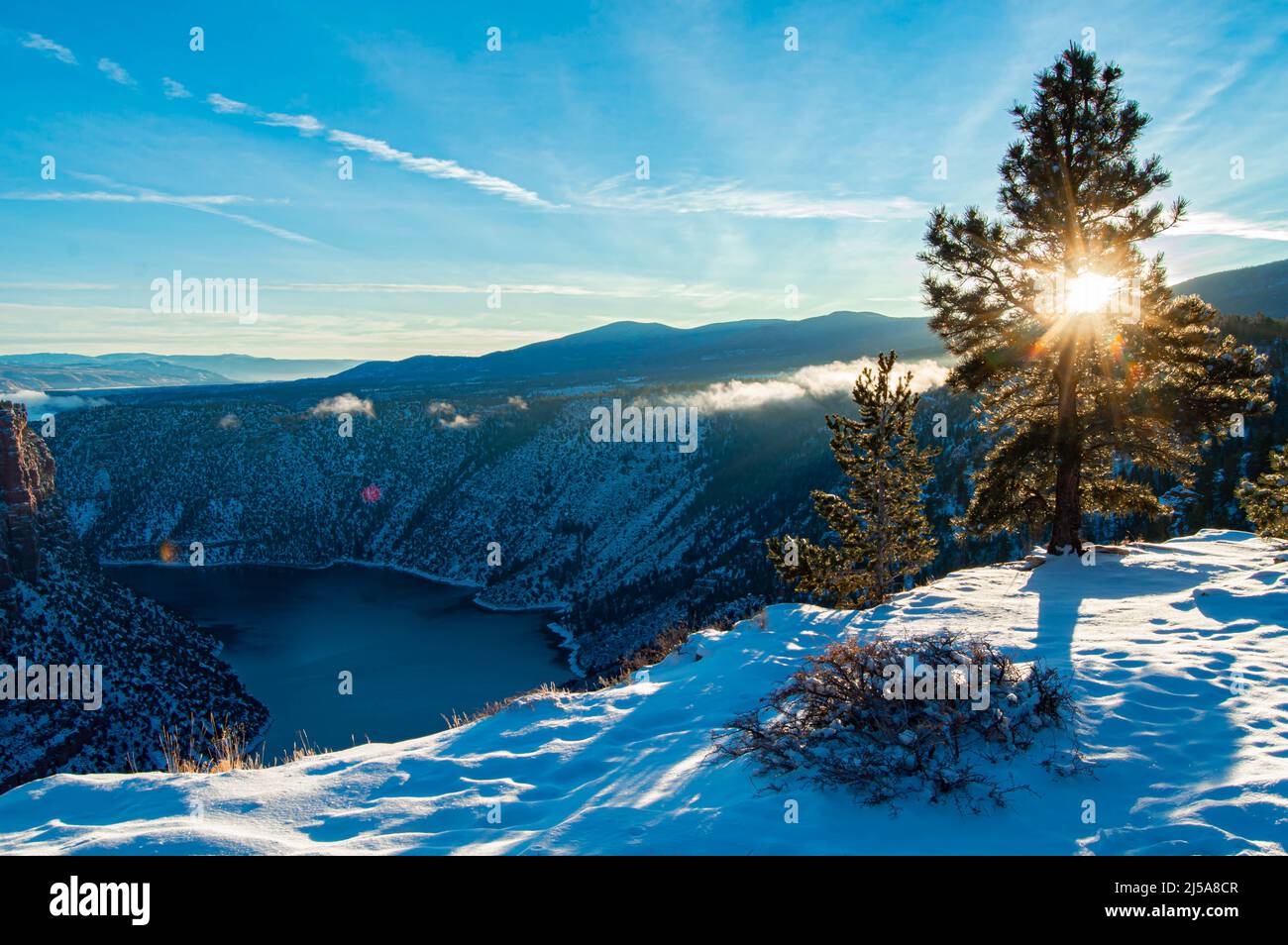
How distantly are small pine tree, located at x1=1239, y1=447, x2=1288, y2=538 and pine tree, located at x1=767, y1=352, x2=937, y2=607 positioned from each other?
1136 centimetres

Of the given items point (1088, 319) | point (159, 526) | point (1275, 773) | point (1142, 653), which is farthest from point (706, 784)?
point (159, 526)

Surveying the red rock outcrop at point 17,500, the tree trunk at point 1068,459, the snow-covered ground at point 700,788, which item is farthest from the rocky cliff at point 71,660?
the tree trunk at point 1068,459

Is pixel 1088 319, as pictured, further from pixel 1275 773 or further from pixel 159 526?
pixel 159 526

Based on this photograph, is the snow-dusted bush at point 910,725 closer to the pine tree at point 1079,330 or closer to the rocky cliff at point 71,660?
the pine tree at point 1079,330

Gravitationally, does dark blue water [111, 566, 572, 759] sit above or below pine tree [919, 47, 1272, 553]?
below

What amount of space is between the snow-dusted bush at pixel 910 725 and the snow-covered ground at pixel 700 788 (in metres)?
0.21

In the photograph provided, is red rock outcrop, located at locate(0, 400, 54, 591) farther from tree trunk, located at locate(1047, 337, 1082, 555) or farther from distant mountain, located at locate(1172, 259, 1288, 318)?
distant mountain, located at locate(1172, 259, 1288, 318)

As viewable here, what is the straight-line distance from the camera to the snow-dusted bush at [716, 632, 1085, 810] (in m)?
5.61

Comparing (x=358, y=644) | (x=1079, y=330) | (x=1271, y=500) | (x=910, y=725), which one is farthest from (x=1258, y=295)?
(x=910, y=725)

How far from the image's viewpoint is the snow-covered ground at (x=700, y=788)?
4.99 m

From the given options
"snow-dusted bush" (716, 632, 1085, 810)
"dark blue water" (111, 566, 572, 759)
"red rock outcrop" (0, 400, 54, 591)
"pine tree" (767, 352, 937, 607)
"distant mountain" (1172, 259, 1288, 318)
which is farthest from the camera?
"distant mountain" (1172, 259, 1288, 318)

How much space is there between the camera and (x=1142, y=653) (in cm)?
895

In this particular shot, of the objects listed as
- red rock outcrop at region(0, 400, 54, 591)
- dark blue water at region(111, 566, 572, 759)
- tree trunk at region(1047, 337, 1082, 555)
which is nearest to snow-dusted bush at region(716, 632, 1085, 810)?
tree trunk at region(1047, 337, 1082, 555)
